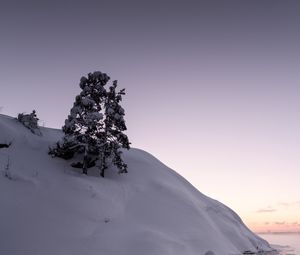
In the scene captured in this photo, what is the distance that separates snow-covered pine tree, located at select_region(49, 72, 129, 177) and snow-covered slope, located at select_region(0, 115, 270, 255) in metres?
1.29

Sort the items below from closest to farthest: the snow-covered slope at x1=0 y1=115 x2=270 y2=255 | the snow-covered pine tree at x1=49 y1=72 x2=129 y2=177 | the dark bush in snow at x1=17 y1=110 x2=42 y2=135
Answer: the snow-covered slope at x1=0 y1=115 x2=270 y2=255
the snow-covered pine tree at x1=49 y1=72 x2=129 y2=177
the dark bush in snow at x1=17 y1=110 x2=42 y2=135

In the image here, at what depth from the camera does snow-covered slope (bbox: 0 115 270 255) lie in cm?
2009

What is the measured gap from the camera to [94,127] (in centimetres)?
3005

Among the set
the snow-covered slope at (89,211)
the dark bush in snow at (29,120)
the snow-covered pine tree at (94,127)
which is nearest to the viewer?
the snow-covered slope at (89,211)

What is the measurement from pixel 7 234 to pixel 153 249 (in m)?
8.49

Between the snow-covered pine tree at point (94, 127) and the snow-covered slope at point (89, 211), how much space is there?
1.29 m

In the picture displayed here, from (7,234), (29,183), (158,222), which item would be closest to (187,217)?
(158,222)

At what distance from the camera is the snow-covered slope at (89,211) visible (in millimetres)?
20094

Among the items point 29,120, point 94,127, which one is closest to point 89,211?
point 94,127

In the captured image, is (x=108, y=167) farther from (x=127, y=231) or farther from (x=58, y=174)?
(x=127, y=231)

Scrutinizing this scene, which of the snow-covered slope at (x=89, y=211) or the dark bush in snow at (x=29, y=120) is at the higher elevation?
the dark bush in snow at (x=29, y=120)

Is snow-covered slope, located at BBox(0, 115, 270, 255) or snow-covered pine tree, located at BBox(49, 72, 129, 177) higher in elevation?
snow-covered pine tree, located at BBox(49, 72, 129, 177)

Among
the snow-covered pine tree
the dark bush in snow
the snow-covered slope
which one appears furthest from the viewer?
the dark bush in snow

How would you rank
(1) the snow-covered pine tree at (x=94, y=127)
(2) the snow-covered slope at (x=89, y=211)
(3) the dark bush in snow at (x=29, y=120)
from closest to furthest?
1. (2) the snow-covered slope at (x=89, y=211)
2. (1) the snow-covered pine tree at (x=94, y=127)
3. (3) the dark bush in snow at (x=29, y=120)
